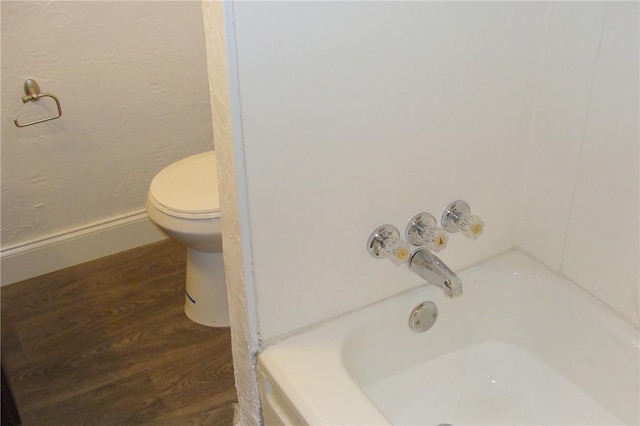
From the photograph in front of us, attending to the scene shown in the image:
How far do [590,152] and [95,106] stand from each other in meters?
1.61

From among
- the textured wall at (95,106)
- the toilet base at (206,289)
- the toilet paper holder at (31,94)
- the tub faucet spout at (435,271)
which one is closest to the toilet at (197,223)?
the toilet base at (206,289)

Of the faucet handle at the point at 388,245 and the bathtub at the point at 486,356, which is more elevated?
the faucet handle at the point at 388,245

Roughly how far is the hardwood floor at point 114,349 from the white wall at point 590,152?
1009mm

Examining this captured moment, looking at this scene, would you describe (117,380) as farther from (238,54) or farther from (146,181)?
(238,54)

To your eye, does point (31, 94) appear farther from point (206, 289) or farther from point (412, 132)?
point (412, 132)

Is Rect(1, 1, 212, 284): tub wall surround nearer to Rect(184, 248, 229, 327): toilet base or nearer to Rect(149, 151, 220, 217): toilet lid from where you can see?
Rect(149, 151, 220, 217): toilet lid

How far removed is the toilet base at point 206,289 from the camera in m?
2.20

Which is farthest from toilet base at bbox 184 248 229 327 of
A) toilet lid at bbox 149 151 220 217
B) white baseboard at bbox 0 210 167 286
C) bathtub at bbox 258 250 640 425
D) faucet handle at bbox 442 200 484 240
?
faucet handle at bbox 442 200 484 240

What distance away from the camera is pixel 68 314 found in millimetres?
2307

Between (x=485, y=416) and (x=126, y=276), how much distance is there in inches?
54.8

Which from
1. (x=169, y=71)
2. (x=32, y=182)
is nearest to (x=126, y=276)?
(x=32, y=182)

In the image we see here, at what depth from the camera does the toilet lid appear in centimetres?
203

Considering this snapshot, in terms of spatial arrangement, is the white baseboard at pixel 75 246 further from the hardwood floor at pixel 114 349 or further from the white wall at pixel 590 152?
the white wall at pixel 590 152

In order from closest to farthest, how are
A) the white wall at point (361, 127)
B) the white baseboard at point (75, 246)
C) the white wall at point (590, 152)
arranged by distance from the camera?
the white wall at point (361, 127), the white wall at point (590, 152), the white baseboard at point (75, 246)
